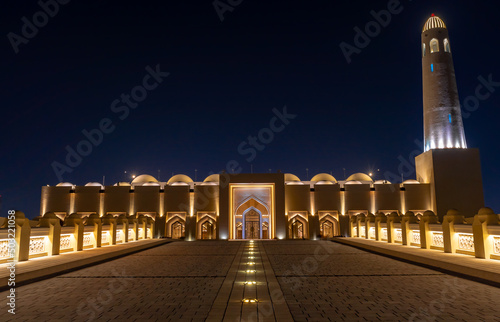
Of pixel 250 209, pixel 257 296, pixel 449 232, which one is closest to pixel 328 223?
pixel 250 209

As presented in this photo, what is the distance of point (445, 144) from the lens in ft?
83.7

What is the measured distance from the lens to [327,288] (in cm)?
516

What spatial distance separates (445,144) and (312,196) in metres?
10.0

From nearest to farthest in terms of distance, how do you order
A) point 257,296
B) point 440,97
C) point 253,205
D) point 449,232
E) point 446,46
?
point 257,296 < point 449,232 < point 440,97 < point 446,46 < point 253,205

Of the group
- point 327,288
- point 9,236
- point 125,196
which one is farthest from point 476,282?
point 125,196

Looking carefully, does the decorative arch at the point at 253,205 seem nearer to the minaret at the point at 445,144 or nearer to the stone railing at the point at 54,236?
the stone railing at the point at 54,236

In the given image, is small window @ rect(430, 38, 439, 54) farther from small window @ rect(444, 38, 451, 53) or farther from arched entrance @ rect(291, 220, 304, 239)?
arched entrance @ rect(291, 220, 304, 239)

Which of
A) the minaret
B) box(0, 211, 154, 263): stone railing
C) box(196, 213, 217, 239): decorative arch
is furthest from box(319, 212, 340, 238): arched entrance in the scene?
box(0, 211, 154, 263): stone railing

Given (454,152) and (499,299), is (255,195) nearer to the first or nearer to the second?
(454,152)

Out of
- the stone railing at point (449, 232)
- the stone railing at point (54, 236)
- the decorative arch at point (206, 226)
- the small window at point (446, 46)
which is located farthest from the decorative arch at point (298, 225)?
the small window at point (446, 46)

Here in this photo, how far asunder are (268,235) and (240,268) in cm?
1841

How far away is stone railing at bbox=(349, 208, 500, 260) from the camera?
310 inches

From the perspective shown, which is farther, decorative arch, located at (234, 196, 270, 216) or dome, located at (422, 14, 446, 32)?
dome, located at (422, 14, 446, 32)

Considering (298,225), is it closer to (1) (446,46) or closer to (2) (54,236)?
(1) (446,46)
